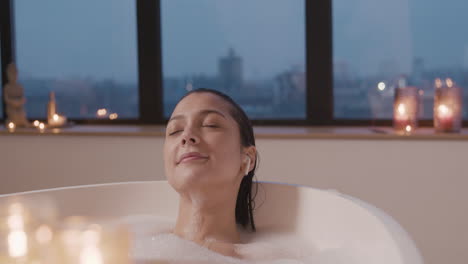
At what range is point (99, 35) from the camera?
9.70ft

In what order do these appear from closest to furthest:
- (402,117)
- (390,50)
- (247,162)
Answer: (247,162), (402,117), (390,50)

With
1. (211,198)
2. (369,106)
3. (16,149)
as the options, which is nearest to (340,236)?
(211,198)

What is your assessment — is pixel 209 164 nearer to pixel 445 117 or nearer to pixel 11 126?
pixel 445 117

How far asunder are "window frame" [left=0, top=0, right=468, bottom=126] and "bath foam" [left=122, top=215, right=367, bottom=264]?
3.60 ft

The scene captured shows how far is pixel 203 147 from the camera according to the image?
1461 mm

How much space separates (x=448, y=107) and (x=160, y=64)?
1.31 m

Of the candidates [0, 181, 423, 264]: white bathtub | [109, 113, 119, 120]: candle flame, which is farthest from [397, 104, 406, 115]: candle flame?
[109, 113, 119, 120]: candle flame

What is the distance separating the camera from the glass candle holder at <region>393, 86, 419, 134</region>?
95.3 inches

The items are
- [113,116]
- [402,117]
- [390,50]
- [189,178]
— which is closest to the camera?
[189,178]

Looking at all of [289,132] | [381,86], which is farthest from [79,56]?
[381,86]

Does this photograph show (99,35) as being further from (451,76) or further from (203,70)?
(451,76)

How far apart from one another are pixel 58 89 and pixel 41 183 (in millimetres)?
575

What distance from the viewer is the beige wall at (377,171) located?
7.35 ft

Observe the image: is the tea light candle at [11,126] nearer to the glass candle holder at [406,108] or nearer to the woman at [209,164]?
the woman at [209,164]
